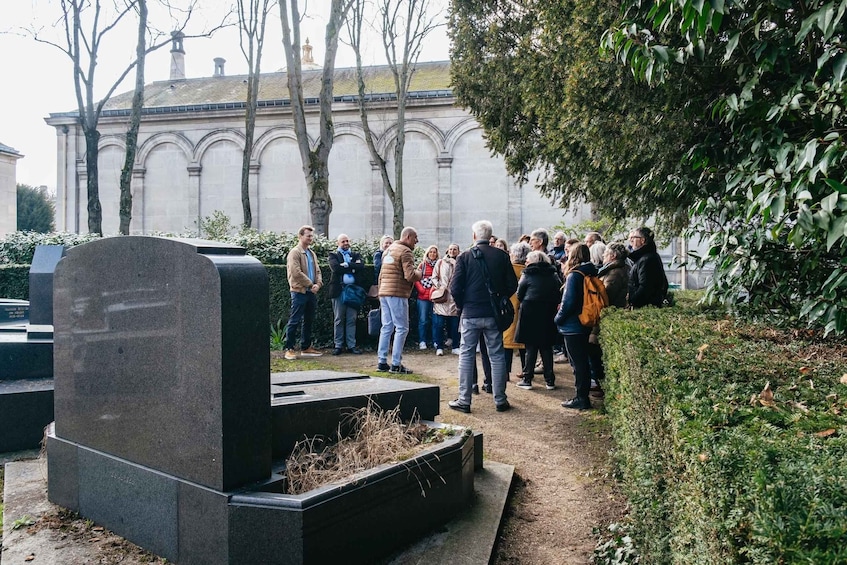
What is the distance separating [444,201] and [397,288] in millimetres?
17048

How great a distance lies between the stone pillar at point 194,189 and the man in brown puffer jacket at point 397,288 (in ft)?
69.5

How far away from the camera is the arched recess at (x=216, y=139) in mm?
28000

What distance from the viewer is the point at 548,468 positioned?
5.73 meters

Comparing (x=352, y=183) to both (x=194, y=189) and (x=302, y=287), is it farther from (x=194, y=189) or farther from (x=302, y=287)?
(x=302, y=287)

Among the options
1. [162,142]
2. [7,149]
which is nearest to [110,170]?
[162,142]

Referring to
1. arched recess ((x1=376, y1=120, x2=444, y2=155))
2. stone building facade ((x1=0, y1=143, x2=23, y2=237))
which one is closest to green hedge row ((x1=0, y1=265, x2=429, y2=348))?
arched recess ((x1=376, y1=120, x2=444, y2=155))

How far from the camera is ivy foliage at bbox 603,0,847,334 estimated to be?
361 centimetres

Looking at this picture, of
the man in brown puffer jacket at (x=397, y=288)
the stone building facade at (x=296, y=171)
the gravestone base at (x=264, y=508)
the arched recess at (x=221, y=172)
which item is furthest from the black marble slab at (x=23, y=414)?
the arched recess at (x=221, y=172)

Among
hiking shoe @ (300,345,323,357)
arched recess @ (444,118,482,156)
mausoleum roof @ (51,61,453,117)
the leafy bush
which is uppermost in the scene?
mausoleum roof @ (51,61,453,117)

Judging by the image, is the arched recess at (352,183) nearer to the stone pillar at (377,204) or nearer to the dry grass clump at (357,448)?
the stone pillar at (377,204)

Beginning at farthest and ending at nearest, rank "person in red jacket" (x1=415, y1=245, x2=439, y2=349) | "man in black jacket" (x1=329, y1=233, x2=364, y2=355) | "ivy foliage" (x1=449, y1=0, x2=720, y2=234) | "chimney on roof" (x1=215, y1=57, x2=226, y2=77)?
"chimney on roof" (x1=215, y1=57, x2=226, y2=77) → "person in red jacket" (x1=415, y1=245, x2=439, y2=349) → "man in black jacket" (x1=329, y1=233, x2=364, y2=355) → "ivy foliage" (x1=449, y1=0, x2=720, y2=234)

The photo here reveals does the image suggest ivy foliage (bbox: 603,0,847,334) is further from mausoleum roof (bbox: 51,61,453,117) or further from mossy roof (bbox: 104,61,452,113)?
mossy roof (bbox: 104,61,452,113)

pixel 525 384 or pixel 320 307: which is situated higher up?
pixel 320 307

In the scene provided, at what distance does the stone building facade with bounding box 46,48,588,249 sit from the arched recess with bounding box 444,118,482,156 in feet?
0.13
